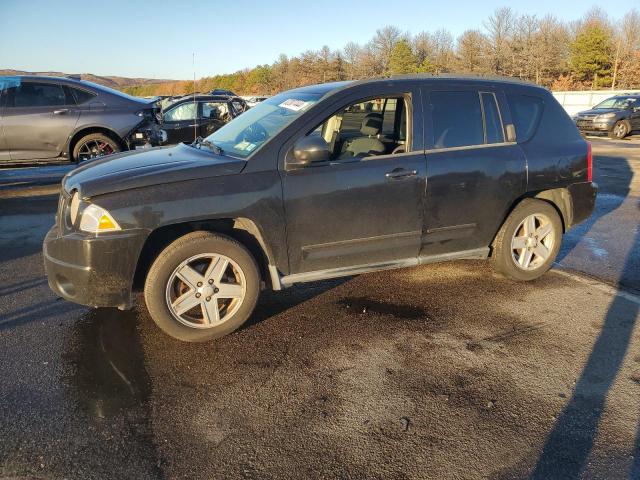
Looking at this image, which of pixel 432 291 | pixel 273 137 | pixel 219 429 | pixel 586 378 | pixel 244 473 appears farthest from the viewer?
pixel 432 291

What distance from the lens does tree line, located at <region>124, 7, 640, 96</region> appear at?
52562 millimetres

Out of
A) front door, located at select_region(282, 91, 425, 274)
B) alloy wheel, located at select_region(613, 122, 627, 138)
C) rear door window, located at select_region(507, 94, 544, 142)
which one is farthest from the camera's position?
alloy wheel, located at select_region(613, 122, 627, 138)

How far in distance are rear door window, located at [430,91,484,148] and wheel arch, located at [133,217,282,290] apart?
1687mm

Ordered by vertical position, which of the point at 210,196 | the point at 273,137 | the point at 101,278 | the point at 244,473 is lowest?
the point at 244,473

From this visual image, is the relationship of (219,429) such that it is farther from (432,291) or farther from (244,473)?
(432,291)

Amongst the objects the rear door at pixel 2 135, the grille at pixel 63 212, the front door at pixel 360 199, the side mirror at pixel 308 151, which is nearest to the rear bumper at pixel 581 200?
the front door at pixel 360 199

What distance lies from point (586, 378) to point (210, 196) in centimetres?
271

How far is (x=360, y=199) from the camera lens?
3859mm

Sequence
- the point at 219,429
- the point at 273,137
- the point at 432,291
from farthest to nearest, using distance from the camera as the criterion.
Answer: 1. the point at 432,291
2. the point at 273,137
3. the point at 219,429

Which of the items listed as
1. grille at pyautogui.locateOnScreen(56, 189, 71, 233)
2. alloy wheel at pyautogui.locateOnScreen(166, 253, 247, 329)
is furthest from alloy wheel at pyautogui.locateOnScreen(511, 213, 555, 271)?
grille at pyautogui.locateOnScreen(56, 189, 71, 233)

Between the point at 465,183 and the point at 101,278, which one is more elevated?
the point at 465,183

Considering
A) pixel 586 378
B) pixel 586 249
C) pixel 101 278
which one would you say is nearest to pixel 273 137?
Answer: pixel 101 278

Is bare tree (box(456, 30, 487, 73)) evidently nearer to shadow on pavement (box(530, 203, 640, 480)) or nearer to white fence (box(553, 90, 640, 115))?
white fence (box(553, 90, 640, 115))

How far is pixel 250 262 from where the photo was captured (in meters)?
3.61
